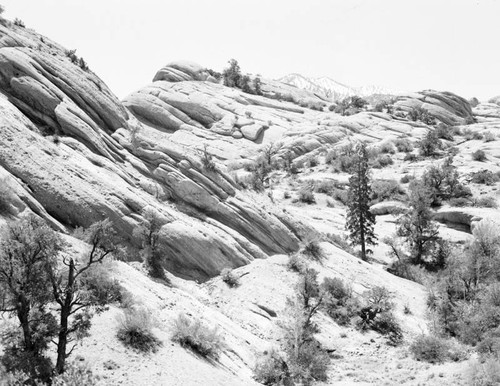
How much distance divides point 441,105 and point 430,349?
78734 millimetres

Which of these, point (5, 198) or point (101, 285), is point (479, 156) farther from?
point (5, 198)

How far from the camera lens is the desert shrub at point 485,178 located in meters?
50.9

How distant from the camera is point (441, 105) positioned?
8869 cm

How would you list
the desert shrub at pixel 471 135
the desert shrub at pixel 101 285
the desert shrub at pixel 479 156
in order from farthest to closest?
the desert shrub at pixel 471 135
the desert shrub at pixel 479 156
the desert shrub at pixel 101 285

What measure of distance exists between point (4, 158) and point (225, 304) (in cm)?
1550

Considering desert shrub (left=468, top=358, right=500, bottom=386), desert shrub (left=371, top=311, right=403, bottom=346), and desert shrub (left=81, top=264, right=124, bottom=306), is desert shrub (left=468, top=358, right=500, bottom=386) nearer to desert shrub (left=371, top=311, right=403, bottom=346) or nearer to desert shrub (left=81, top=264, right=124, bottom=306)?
desert shrub (left=371, top=311, right=403, bottom=346)

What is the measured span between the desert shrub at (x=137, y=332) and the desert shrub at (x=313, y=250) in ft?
54.9

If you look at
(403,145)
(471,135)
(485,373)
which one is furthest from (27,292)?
(471,135)

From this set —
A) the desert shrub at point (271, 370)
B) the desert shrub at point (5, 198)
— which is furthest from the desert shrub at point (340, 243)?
the desert shrub at point (5, 198)

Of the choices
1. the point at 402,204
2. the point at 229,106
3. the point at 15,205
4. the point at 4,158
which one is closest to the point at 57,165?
the point at 4,158

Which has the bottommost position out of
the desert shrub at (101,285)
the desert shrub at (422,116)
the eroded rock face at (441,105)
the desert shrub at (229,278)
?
the desert shrub at (229,278)

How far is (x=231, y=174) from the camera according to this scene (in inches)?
1367

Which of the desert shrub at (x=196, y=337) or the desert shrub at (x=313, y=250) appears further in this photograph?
the desert shrub at (x=313, y=250)

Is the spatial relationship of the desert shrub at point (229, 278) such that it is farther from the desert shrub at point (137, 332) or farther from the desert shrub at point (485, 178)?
the desert shrub at point (485, 178)
